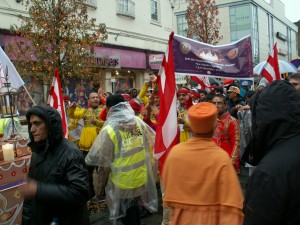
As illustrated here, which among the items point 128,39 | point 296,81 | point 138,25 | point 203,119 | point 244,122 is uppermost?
point 138,25

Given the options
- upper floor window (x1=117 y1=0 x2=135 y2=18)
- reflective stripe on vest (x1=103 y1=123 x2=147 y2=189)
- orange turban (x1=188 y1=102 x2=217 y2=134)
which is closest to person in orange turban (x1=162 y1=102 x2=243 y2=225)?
orange turban (x1=188 y1=102 x2=217 y2=134)

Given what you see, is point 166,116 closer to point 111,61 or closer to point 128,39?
point 111,61

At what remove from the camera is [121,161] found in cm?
438

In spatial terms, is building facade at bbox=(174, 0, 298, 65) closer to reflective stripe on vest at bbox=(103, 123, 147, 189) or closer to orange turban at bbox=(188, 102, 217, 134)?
reflective stripe on vest at bbox=(103, 123, 147, 189)

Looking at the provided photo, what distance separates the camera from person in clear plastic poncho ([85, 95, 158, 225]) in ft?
14.3

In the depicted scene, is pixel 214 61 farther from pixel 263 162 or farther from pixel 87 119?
pixel 263 162

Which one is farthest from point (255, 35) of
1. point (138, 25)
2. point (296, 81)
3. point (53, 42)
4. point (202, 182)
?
point (202, 182)

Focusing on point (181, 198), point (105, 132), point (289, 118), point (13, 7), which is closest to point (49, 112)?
point (181, 198)

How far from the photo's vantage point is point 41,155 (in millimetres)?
2816

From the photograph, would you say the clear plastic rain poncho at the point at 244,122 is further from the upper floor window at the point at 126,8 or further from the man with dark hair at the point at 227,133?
the upper floor window at the point at 126,8

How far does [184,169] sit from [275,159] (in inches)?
33.6

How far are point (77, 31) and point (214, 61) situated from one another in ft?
22.2

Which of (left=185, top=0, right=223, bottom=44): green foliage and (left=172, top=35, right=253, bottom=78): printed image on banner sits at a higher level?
(left=185, top=0, right=223, bottom=44): green foliage

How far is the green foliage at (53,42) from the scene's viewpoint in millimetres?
9844
